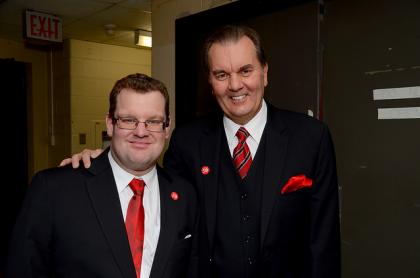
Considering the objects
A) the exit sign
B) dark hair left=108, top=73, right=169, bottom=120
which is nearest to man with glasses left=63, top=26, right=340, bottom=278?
dark hair left=108, top=73, right=169, bottom=120

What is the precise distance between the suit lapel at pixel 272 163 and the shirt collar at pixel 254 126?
1.4 inches

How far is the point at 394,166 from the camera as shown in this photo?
2.03 metres

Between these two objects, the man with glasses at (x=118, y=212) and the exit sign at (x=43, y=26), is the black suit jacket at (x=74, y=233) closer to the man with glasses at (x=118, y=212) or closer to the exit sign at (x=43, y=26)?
the man with glasses at (x=118, y=212)

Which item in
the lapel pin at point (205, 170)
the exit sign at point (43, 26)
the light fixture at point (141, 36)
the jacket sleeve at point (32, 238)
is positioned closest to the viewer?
the jacket sleeve at point (32, 238)

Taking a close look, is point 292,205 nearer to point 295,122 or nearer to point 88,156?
point 295,122

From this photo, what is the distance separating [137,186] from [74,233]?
0.25 meters

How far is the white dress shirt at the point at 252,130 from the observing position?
5.14 feet

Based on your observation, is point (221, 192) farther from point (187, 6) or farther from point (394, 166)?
point (187, 6)

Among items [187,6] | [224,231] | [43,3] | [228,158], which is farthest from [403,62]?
[43,3]

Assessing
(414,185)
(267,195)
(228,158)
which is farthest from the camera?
(414,185)

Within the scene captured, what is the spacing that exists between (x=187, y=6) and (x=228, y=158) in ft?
6.23

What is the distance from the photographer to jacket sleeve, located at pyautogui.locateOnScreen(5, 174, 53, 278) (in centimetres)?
120

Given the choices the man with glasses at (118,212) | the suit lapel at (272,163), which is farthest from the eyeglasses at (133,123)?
the suit lapel at (272,163)

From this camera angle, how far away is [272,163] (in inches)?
58.2
